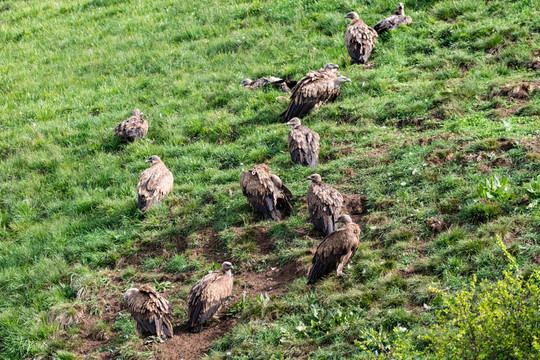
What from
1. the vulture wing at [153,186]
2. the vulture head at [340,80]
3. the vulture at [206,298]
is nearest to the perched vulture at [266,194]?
the vulture wing at [153,186]

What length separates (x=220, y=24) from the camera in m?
16.7

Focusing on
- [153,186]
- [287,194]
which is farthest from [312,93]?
[153,186]

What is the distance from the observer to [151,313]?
281 inches

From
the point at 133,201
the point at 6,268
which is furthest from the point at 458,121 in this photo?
the point at 6,268

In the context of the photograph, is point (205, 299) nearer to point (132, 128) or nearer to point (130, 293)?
point (130, 293)

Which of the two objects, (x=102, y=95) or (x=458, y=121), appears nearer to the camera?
(x=458, y=121)

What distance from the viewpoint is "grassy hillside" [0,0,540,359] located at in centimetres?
696

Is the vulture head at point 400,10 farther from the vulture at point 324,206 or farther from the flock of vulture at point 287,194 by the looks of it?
the vulture at point 324,206

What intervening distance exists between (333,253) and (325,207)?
3.69 feet

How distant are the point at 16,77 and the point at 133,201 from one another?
27.3 ft

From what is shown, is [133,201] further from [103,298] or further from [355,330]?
[355,330]

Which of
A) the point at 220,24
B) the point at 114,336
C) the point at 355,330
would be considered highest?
the point at 220,24

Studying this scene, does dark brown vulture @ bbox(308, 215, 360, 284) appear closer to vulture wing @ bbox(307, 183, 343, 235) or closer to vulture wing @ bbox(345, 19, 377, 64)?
vulture wing @ bbox(307, 183, 343, 235)

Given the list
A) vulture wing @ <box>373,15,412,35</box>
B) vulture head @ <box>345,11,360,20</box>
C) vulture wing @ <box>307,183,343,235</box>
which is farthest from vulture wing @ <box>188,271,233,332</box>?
vulture head @ <box>345,11,360,20</box>
